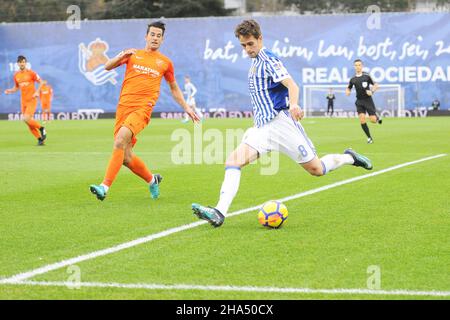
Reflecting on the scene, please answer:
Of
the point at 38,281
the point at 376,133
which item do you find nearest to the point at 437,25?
the point at 376,133

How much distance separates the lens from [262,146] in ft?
29.7

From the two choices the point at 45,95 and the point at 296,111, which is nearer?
the point at 296,111

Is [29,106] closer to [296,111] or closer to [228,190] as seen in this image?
[228,190]

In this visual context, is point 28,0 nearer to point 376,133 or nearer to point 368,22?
point 368,22

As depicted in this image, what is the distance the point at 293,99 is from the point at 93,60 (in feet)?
153

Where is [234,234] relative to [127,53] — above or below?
below

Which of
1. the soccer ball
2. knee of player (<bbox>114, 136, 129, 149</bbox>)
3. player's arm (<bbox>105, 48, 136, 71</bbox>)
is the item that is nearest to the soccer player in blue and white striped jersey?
the soccer ball

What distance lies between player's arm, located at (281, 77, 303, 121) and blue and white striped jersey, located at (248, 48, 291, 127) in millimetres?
125

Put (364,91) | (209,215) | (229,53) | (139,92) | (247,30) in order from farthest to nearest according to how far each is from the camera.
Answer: (229,53)
(364,91)
(139,92)
(247,30)
(209,215)

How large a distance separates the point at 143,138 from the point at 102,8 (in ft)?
139

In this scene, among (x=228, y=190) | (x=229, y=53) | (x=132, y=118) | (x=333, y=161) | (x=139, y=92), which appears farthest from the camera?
(x=229, y=53)

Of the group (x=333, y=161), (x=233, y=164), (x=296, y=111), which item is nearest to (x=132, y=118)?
(x=233, y=164)

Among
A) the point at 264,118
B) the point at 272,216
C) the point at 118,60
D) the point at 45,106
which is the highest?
the point at 118,60

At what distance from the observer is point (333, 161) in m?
10.2
